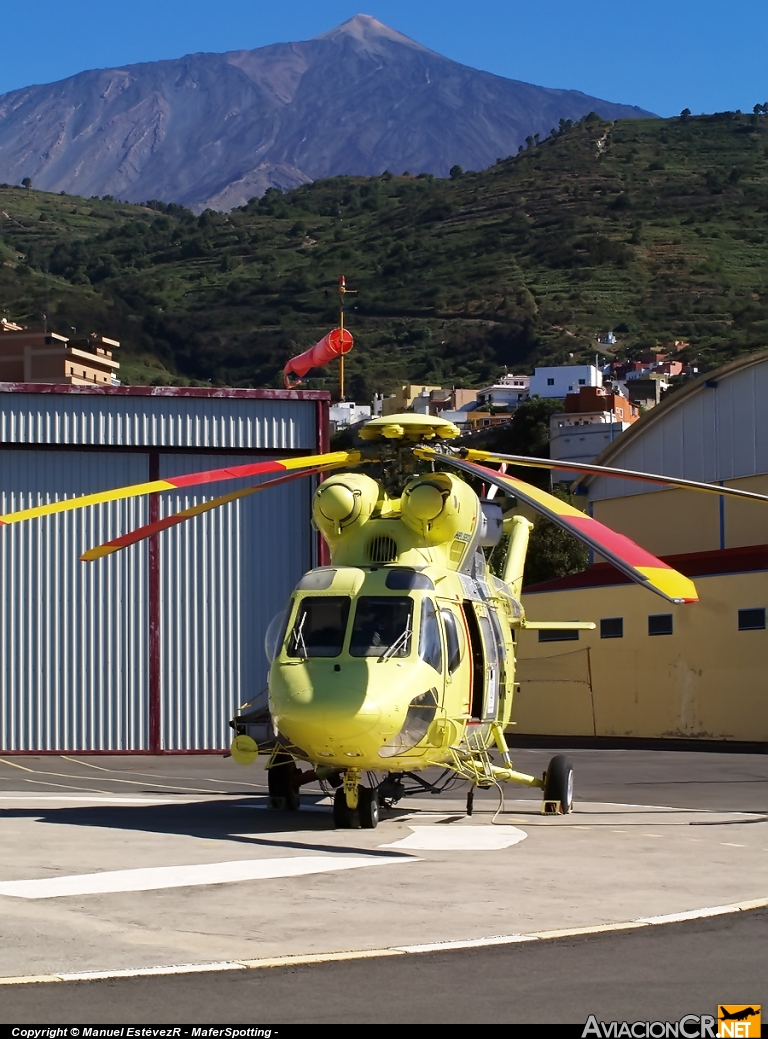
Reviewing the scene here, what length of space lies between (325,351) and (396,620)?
478 inches

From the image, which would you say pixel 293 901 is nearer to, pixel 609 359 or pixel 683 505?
pixel 683 505

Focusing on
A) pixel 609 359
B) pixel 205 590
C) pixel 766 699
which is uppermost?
pixel 609 359

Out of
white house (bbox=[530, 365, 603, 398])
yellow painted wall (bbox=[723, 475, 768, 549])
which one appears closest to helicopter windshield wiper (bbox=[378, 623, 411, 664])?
yellow painted wall (bbox=[723, 475, 768, 549])

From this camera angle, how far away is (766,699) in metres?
27.8

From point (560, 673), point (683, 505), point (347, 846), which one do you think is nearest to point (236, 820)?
point (347, 846)

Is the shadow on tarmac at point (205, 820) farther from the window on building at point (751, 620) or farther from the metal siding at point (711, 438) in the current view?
the metal siding at point (711, 438)

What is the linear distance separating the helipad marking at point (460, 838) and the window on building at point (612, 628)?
17864 millimetres

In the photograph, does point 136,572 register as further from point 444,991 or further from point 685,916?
point 444,991

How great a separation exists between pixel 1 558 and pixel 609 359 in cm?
11638

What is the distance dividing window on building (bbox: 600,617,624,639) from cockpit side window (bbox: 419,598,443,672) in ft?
61.4

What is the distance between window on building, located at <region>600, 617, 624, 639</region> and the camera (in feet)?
102

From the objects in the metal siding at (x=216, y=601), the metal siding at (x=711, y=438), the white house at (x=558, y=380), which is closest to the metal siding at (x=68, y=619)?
the metal siding at (x=216, y=601)

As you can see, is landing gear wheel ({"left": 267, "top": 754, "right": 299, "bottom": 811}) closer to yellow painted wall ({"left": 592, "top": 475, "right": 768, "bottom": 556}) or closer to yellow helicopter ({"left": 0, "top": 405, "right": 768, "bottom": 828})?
yellow helicopter ({"left": 0, "top": 405, "right": 768, "bottom": 828})

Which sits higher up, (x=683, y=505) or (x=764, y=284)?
(x=764, y=284)
